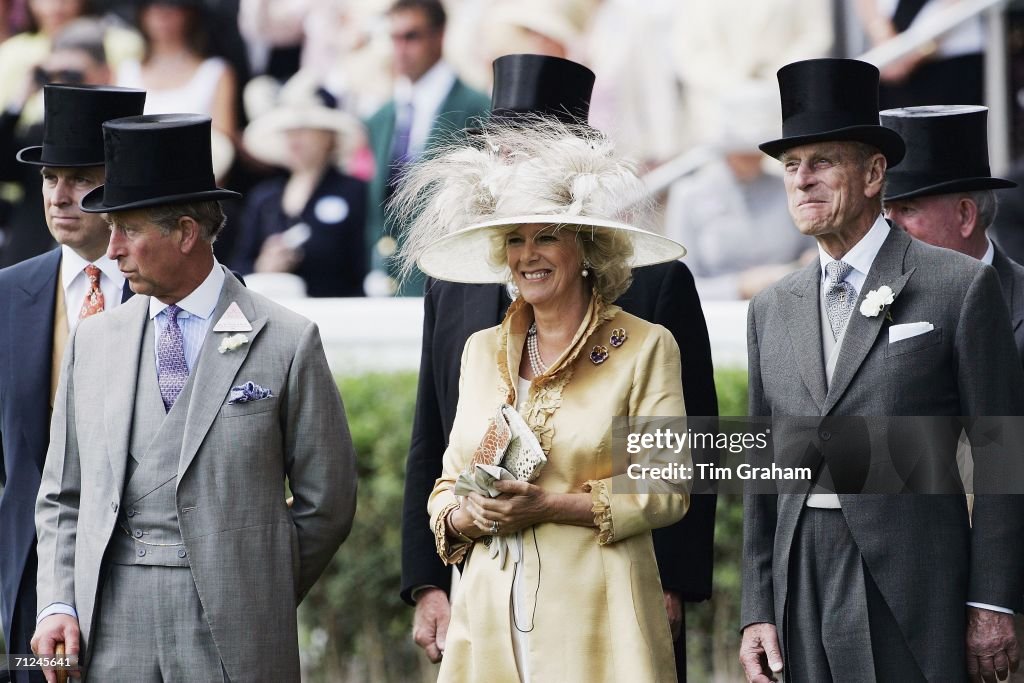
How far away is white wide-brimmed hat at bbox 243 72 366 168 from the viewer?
33.4ft

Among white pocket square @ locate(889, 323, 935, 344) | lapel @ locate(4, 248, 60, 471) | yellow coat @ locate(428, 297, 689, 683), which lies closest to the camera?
yellow coat @ locate(428, 297, 689, 683)

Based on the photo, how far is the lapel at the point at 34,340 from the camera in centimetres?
505

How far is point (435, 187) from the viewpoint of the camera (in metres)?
4.68

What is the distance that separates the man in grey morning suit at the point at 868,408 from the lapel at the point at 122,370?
1.90 meters

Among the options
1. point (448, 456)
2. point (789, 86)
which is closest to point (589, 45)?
point (789, 86)

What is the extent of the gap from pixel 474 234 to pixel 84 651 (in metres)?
1.69

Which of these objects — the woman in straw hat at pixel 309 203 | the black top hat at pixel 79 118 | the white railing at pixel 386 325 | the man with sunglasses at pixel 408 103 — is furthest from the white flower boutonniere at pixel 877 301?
the woman in straw hat at pixel 309 203

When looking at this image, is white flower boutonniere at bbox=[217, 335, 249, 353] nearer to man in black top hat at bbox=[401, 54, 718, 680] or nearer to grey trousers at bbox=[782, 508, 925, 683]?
man in black top hat at bbox=[401, 54, 718, 680]

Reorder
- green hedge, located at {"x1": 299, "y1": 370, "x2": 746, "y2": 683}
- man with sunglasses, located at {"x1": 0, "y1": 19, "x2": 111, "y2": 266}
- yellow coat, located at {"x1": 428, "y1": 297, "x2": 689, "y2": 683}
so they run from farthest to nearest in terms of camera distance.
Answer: man with sunglasses, located at {"x1": 0, "y1": 19, "x2": 111, "y2": 266}
green hedge, located at {"x1": 299, "y1": 370, "x2": 746, "y2": 683}
yellow coat, located at {"x1": 428, "y1": 297, "x2": 689, "y2": 683}

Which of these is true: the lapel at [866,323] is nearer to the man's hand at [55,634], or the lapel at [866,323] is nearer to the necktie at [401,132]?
the man's hand at [55,634]

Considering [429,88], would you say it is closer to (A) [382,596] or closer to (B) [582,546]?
(A) [382,596]

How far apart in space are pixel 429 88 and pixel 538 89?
5083 millimetres

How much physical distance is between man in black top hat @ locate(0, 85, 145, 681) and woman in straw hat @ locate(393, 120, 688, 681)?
1.40 metres

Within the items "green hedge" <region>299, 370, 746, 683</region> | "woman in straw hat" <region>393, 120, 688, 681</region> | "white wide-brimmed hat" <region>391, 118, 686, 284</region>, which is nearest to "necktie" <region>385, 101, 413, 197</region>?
"green hedge" <region>299, 370, 746, 683</region>
